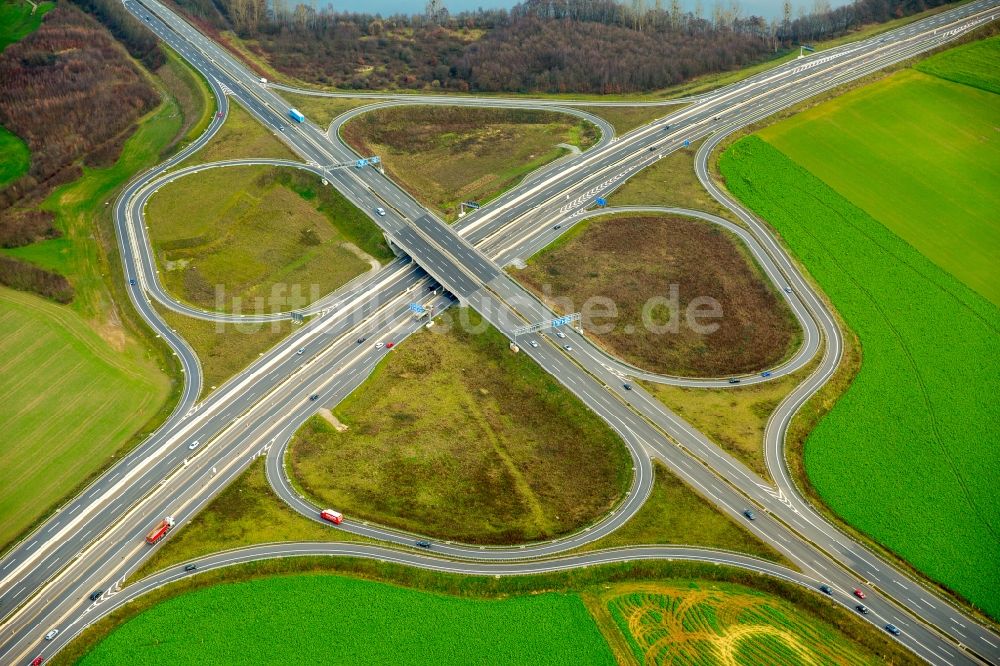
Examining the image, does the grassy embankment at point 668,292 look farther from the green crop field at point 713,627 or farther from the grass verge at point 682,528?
the green crop field at point 713,627

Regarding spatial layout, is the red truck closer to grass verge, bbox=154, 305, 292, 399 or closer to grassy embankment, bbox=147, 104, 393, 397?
grass verge, bbox=154, 305, 292, 399

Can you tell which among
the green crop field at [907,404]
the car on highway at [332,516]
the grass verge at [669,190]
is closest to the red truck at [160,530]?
the car on highway at [332,516]

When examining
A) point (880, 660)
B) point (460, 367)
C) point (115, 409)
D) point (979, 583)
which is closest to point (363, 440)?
point (460, 367)

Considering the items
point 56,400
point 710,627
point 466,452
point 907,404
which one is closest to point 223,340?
point 56,400

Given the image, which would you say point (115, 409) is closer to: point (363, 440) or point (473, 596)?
point (363, 440)

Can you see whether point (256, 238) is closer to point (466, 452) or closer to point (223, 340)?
point (223, 340)
